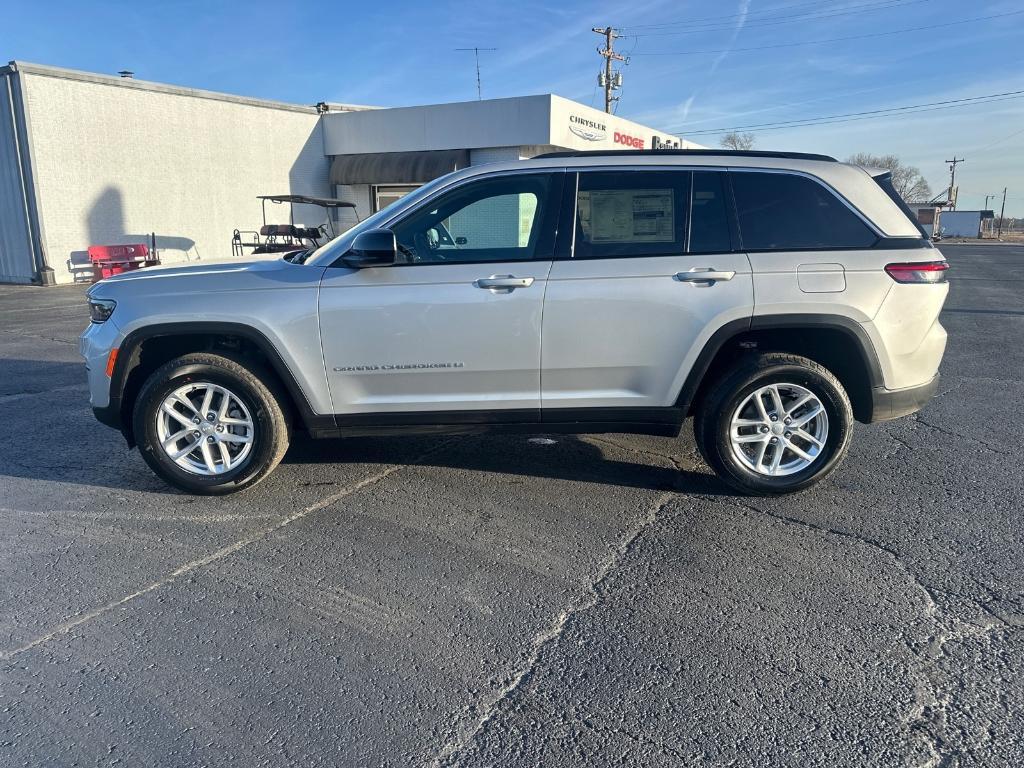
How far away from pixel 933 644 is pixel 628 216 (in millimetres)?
2619

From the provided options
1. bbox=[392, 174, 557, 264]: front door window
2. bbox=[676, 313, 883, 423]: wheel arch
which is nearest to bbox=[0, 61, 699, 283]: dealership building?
bbox=[392, 174, 557, 264]: front door window

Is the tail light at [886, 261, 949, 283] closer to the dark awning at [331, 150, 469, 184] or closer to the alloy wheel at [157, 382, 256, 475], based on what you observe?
the alloy wheel at [157, 382, 256, 475]

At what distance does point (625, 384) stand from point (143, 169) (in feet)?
66.9

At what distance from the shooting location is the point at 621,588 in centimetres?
333

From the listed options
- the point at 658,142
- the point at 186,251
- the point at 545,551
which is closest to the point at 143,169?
the point at 186,251

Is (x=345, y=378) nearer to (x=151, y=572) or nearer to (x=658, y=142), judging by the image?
(x=151, y=572)

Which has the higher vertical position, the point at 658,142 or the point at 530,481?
the point at 658,142

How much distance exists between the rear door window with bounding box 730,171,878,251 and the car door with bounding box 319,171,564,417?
1.10m

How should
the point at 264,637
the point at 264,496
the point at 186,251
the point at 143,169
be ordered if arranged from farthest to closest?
the point at 186,251 → the point at 143,169 → the point at 264,496 → the point at 264,637

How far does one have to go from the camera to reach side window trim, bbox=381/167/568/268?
4.18 m

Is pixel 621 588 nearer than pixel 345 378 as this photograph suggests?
Yes

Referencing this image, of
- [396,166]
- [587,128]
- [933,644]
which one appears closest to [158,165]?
[396,166]


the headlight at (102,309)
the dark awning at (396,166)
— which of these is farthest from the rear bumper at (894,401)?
the dark awning at (396,166)

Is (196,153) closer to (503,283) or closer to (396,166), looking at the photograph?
(396,166)
